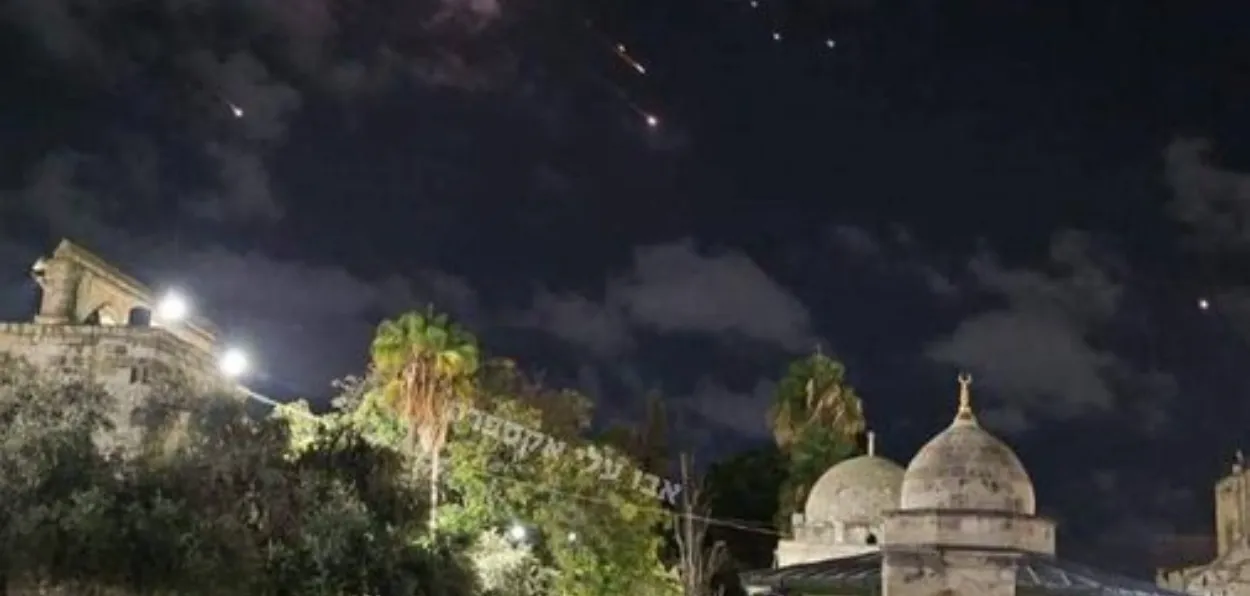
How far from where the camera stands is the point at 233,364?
3866 cm

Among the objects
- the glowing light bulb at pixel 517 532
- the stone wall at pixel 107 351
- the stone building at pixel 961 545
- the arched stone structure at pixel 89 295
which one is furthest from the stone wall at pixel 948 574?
the arched stone structure at pixel 89 295

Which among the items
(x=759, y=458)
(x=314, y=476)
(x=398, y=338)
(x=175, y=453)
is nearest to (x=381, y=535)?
(x=314, y=476)

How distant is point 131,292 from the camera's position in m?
42.8

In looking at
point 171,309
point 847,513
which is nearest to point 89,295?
point 171,309

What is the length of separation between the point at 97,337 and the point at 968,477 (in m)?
18.5

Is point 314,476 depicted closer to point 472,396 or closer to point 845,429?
point 472,396

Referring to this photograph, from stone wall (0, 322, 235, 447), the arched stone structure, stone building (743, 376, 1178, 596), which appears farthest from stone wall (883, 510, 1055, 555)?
the arched stone structure

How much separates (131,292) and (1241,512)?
3789 cm

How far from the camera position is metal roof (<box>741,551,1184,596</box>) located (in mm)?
29625

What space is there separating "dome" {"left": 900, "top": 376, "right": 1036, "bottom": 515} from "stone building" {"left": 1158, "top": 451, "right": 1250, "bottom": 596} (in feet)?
43.9

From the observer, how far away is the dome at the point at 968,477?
31000 millimetres

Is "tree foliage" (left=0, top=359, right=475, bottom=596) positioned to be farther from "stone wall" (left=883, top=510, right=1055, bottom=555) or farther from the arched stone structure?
the arched stone structure

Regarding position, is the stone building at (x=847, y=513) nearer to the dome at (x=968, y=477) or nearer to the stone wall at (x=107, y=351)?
the dome at (x=968, y=477)

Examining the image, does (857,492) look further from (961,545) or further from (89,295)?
(89,295)
